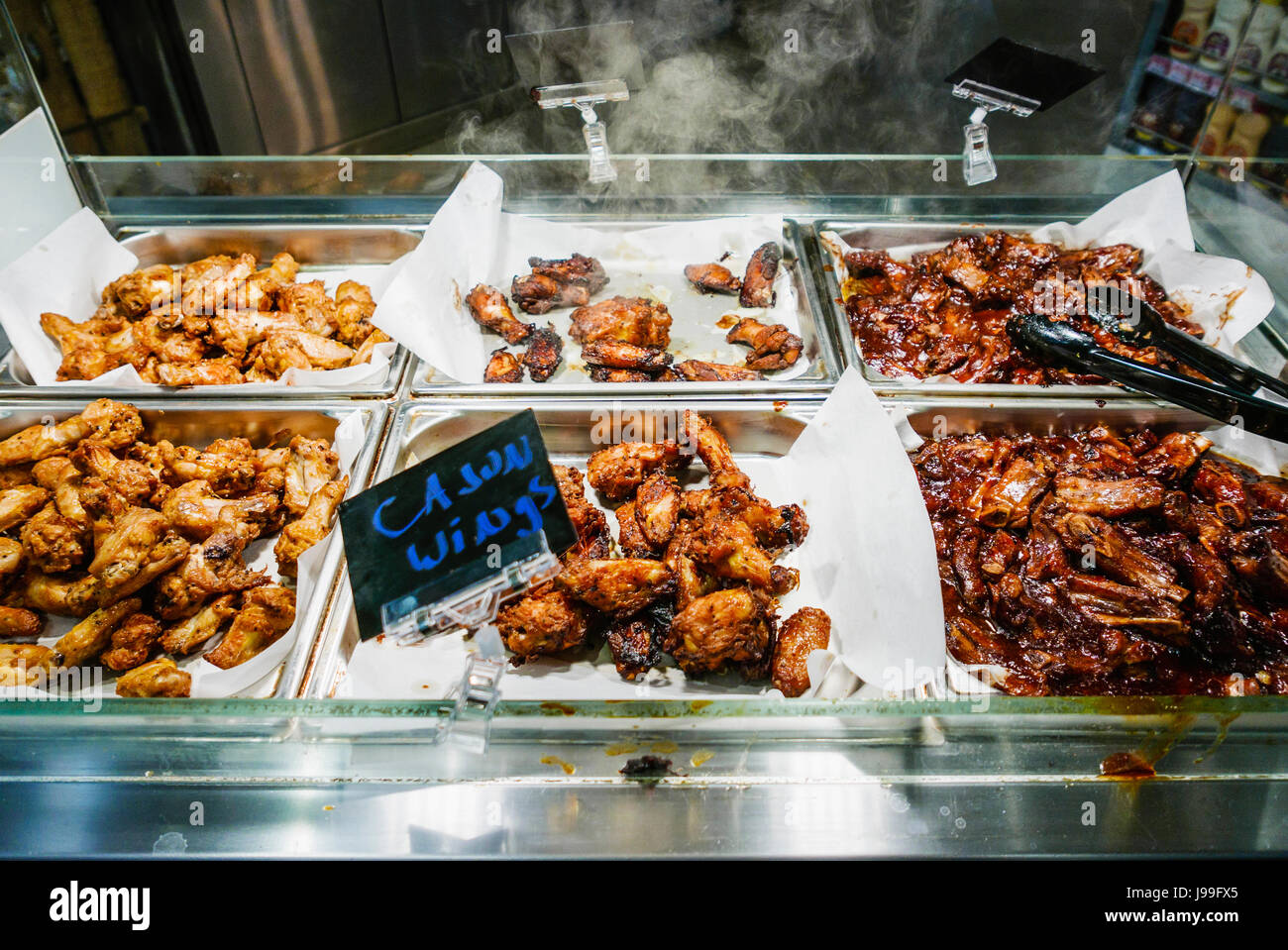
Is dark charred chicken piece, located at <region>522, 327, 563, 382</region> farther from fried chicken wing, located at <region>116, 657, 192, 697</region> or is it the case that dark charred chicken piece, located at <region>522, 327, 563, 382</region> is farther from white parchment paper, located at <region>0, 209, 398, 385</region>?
fried chicken wing, located at <region>116, 657, 192, 697</region>

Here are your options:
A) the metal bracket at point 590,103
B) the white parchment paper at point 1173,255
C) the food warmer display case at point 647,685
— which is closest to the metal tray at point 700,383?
the food warmer display case at point 647,685

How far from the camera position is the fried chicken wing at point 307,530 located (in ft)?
8.10

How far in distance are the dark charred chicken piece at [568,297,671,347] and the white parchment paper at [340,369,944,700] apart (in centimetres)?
96

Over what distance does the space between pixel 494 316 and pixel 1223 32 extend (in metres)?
3.56

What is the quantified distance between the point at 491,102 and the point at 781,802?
3.91 m

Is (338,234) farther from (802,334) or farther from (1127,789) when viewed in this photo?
(1127,789)

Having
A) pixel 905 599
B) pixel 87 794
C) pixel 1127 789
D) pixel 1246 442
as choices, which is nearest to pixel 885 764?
pixel 905 599

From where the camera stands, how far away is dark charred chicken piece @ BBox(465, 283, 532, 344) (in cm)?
335

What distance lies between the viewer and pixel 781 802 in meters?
1.84

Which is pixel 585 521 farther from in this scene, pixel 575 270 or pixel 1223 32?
pixel 1223 32

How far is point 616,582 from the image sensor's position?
2248 millimetres

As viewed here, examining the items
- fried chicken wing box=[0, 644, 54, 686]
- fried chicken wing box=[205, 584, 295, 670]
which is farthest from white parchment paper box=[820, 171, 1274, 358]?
fried chicken wing box=[0, 644, 54, 686]

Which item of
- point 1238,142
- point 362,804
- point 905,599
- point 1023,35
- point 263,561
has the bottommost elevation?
point 263,561

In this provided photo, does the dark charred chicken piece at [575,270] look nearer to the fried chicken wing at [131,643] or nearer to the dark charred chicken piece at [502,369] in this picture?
the dark charred chicken piece at [502,369]
